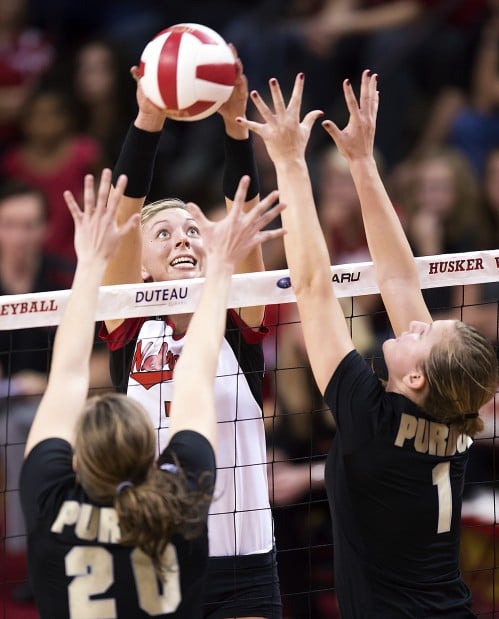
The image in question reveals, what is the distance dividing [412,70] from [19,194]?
146 inches

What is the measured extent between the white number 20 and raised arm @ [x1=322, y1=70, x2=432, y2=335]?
52.4 inches

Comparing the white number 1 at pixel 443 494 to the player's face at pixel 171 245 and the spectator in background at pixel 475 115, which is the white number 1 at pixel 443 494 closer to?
the player's face at pixel 171 245

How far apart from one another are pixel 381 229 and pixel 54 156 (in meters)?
5.29

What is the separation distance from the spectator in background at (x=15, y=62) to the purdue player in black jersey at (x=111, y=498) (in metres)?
6.61

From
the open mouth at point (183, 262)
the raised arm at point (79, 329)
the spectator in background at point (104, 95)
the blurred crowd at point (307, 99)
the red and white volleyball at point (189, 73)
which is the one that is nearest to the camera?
the raised arm at point (79, 329)

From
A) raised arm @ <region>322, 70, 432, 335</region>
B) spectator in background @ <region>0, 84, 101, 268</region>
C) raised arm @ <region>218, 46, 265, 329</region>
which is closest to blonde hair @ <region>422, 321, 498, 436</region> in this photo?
raised arm @ <region>322, 70, 432, 335</region>

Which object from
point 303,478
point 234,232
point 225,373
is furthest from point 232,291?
point 303,478

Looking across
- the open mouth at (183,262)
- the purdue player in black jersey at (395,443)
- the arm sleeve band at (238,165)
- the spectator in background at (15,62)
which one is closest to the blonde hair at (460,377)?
the purdue player in black jersey at (395,443)

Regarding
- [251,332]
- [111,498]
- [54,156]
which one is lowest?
[111,498]

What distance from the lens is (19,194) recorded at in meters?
7.39

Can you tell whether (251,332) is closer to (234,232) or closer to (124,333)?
(124,333)

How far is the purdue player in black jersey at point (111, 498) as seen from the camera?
3088 mm

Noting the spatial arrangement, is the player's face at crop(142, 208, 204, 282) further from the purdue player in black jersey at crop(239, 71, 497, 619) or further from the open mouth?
the purdue player in black jersey at crop(239, 71, 497, 619)

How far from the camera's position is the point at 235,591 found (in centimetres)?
413
